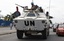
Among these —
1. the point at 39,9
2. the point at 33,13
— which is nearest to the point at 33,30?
the point at 33,13

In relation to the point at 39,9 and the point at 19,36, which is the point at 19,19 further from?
the point at 39,9

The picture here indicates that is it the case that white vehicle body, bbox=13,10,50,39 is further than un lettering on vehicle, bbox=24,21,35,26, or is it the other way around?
un lettering on vehicle, bbox=24,21,35,26

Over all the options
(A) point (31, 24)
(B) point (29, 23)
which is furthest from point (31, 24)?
(B) point (29, 23)

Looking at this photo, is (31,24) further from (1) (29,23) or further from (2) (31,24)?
(1) (29,23)

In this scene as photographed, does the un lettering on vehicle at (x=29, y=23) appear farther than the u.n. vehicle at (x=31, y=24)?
Yes

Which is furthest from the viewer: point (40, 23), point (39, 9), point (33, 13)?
point (39, 9)

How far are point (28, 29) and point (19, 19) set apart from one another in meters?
1.04

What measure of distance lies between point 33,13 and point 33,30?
1.79 m

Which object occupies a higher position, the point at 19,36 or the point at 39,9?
the point at 39,9

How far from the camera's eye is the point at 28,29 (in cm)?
1848

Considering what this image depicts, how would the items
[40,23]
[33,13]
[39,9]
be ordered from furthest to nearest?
[39,9], [33,13], [40,23]

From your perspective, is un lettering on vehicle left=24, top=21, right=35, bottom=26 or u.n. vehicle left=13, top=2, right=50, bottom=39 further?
un lettering on vehicle left=24, top=21, right=35, bottom=26

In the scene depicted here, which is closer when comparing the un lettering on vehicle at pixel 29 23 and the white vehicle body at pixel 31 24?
the white vehicle body at pixel 31 24

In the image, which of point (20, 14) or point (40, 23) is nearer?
point (40, 23)
